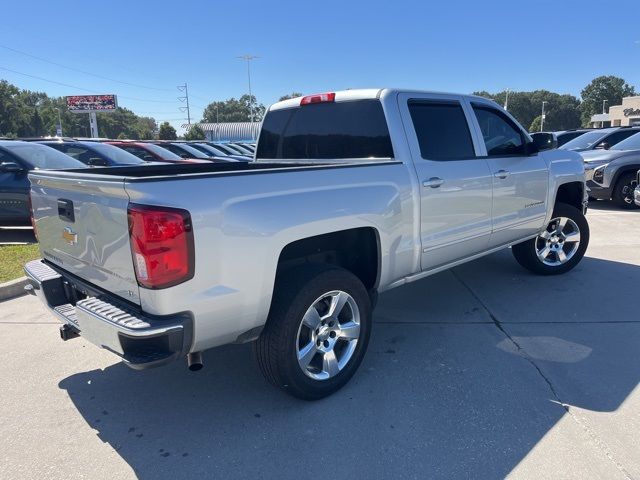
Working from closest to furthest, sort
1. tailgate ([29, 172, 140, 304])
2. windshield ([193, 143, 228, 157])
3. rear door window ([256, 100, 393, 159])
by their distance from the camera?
tailgate ([29, 172, 140, 304])
rear door window ([256, 100, 393, 159])
windshield ([193, 143, 228, 157])

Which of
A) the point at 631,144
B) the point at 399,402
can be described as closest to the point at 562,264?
the point at 399,402

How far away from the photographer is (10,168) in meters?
7.59

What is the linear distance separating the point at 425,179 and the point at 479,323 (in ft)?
5.14

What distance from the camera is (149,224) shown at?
7.44 feet

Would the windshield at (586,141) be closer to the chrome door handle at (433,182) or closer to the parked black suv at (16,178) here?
the chrome door handle at (433,182)

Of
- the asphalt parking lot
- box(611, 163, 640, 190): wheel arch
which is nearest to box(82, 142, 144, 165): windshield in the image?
the asphalt parking lot

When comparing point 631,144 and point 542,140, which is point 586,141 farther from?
point 542,140

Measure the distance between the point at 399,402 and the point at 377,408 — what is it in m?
0.16

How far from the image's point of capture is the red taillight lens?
402cm

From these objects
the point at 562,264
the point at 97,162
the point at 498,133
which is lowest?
the point at 562,264

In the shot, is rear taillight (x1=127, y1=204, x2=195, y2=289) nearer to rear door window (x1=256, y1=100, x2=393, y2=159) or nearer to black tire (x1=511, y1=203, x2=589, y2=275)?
rear door window (x1=256, y1=100, x2=393, y2=159)

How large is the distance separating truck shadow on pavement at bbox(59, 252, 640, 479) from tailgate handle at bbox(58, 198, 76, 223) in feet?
4.16

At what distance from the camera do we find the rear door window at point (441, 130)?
3.85m

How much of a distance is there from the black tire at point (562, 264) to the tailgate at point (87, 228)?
4.61 meters
